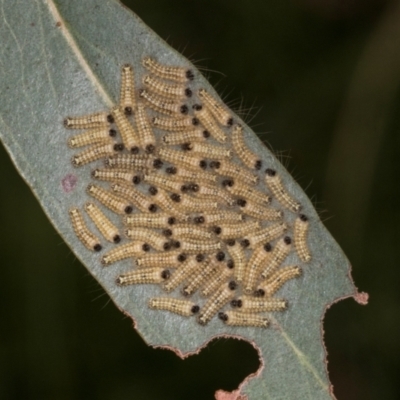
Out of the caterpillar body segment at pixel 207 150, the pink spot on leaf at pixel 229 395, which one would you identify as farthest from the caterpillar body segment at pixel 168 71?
the pink spot on leaf at pixel 229 395

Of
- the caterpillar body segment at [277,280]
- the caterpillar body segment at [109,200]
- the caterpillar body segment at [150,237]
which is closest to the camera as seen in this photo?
the caterpillar body segment at [109,200]

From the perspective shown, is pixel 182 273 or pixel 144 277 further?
pixel 182 273

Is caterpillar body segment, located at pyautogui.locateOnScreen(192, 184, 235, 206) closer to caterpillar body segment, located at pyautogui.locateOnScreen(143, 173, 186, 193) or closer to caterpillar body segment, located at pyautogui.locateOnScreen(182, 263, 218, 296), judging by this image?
caterpillar body segment, located at pyautogui.locateOnScreen(143, 173, 186, 193)

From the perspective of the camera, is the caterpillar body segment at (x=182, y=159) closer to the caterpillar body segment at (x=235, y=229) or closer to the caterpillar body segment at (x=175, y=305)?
the caterpillar body segment at (x=235, y=229)

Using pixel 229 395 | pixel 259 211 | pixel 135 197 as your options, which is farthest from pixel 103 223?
pixel 229 395

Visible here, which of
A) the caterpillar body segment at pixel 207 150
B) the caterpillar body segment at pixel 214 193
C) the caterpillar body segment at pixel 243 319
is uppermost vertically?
the caterpillar body segment at pixel 207 150

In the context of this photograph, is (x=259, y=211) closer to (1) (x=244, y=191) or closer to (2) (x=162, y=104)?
(1) (x=244, y=191)
